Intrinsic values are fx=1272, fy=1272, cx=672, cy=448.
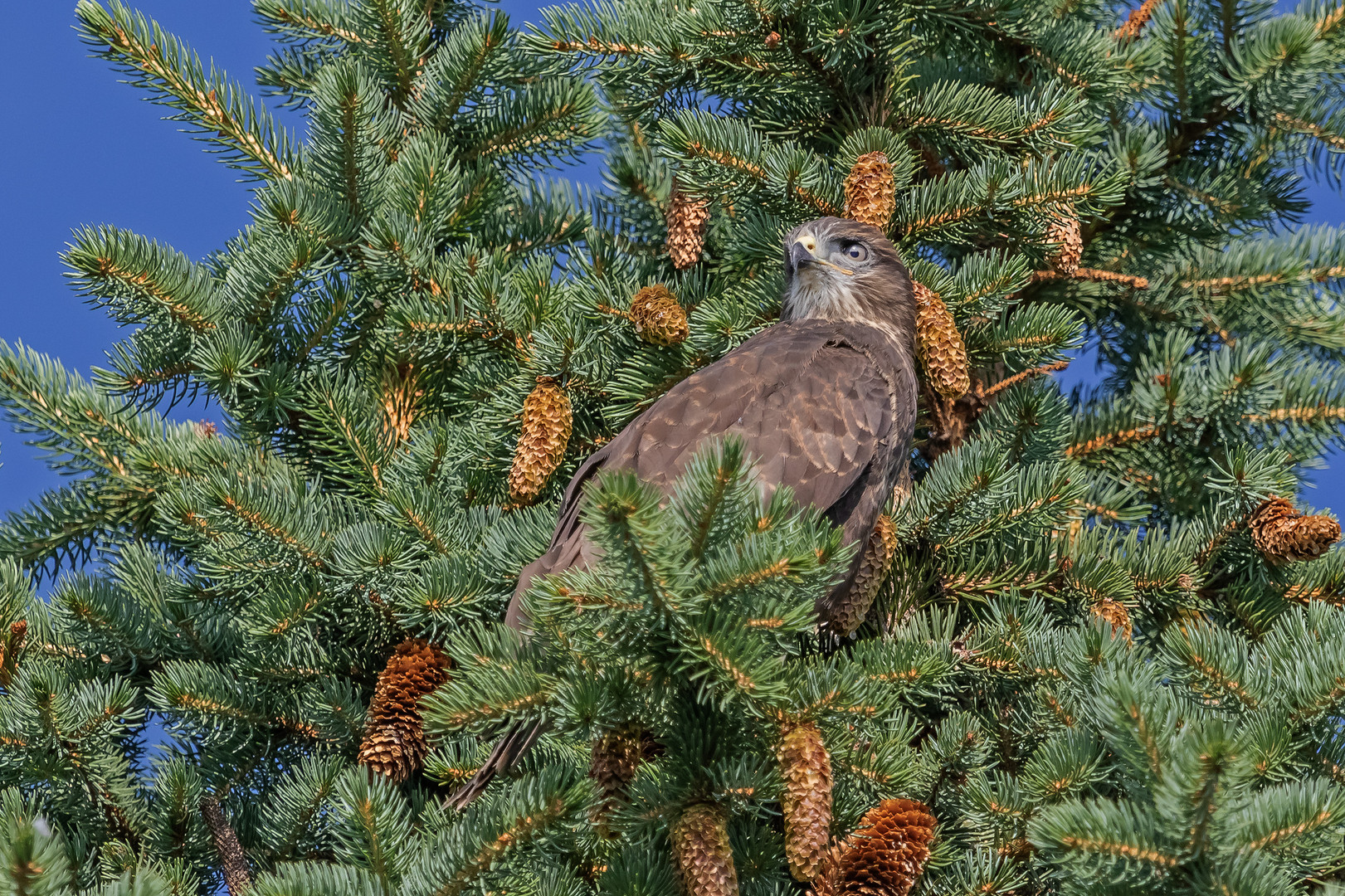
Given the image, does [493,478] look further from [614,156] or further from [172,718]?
[614,156]

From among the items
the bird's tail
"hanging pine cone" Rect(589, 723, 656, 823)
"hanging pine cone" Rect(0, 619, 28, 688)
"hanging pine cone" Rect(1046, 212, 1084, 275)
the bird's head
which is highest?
the bird's head

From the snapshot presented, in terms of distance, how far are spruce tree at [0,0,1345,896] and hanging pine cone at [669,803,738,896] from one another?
0.01 m

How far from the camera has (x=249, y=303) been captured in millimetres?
4324

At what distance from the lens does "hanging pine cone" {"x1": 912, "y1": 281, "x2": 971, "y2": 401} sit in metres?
4.16

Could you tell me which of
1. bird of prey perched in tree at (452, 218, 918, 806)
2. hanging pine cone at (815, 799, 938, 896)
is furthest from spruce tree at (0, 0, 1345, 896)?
bird of prey perched in tree at (452, 218, 918, 806)

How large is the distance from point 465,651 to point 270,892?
607 mm

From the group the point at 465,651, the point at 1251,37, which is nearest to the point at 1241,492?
the point at 1251,37

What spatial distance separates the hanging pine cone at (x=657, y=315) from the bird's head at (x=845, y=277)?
714 millimetres

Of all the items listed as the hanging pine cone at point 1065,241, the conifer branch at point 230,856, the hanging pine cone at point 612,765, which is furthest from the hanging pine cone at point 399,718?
the hanging pine cone at point 1065,241

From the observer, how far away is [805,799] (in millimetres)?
2566

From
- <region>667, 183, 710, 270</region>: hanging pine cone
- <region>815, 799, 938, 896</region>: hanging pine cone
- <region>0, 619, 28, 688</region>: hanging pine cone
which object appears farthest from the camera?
<region>667, 183, 710, 270</region>: hanging pine cone

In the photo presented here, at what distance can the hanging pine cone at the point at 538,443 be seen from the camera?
402 centimetres

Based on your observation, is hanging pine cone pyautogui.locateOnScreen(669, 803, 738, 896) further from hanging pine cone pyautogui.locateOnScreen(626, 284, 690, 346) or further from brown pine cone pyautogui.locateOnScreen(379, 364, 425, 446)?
brown pine cone pyautogui.locateOnScreen(379, 364, 425, 446)

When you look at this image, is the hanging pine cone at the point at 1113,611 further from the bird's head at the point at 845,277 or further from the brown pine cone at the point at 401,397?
the brown pine cone at the point at 401,397
